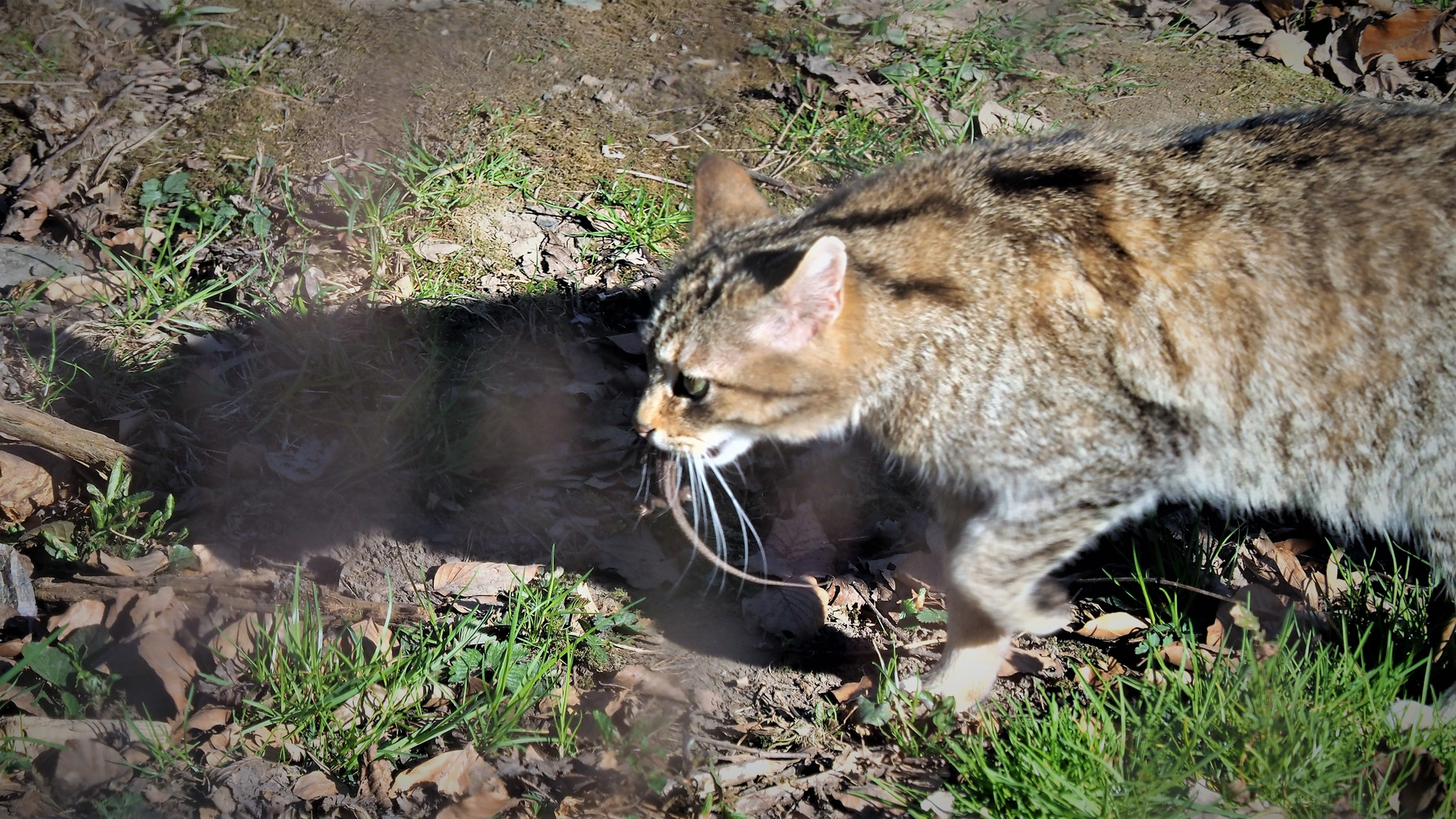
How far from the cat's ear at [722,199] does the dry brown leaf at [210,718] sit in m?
2.17

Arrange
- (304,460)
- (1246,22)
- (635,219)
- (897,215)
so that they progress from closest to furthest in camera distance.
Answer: (897,215), (304,460), (635,219), (1246,22)

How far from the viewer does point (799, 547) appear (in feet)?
12.8

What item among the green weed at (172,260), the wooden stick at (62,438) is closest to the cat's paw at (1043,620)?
the wooden stick at (62,438)

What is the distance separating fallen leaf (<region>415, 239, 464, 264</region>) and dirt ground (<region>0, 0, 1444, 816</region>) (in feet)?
0.37

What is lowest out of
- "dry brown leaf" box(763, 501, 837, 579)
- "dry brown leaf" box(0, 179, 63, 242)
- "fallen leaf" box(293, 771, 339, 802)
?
"fallen leaf" box(293, 771, 339, 802)

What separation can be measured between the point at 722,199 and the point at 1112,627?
82.4 inches

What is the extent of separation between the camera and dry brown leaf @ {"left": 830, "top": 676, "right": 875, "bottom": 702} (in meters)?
3.38

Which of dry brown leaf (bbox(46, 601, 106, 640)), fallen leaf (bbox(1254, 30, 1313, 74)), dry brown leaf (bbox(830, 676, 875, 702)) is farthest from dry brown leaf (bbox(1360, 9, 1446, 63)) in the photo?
dry brown leaf (bbox(46, 601, 106, 640))

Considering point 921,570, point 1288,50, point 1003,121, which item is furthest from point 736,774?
point 1288,50

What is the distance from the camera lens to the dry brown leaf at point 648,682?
3.38m

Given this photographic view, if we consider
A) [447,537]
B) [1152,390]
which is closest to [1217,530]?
[1152,390]

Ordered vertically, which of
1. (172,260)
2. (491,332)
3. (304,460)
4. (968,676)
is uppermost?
(172,260)

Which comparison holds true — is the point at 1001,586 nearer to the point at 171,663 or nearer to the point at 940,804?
the point at 940,804

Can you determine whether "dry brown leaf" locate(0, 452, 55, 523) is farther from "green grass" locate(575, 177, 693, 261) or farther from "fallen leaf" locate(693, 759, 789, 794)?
"fallen leaf" locate(693, 759, 789, 794)
